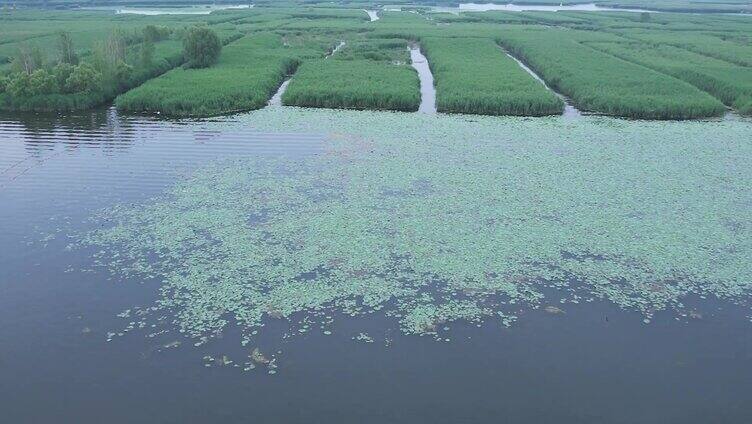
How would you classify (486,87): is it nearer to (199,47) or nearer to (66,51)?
(199,47)

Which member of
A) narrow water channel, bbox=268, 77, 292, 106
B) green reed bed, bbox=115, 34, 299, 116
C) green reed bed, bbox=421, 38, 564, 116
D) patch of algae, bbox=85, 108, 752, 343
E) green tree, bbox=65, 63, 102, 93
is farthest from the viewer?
narrow water channel, bbox=268, 77, 292, 106

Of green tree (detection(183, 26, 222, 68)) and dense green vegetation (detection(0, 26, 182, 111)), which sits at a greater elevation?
green tree (detection(183, 26, 222, 68))

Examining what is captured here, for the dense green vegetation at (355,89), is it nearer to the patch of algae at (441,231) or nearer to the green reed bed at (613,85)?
the patch of algae at (441,231)

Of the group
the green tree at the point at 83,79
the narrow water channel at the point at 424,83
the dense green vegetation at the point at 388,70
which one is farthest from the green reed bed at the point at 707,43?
the green tree at the point at 83,79

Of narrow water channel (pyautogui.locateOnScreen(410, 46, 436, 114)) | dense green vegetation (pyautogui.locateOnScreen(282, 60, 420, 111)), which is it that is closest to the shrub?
dense green vegetation (pyautogui.locateOnScreen(282, 60, 420, 111))

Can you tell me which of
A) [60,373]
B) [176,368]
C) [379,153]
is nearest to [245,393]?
[176,368]

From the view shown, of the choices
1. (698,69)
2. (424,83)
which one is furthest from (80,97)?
(698,69)

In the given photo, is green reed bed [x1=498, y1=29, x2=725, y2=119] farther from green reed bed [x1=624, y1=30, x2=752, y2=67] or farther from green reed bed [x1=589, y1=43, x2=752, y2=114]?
green reed bed [x1=624, y1=30, x2=752, y2=67]
